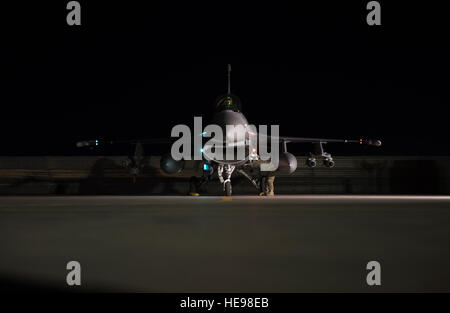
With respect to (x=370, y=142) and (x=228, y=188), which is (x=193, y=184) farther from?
(x=370, y=142)

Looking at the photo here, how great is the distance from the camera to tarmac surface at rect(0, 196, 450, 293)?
17.7ft

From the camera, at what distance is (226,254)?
721 cm

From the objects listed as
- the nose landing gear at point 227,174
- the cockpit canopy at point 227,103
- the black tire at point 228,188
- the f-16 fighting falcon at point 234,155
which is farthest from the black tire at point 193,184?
the cockpit canopy at point 227,103

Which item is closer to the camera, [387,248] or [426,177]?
[387,248]

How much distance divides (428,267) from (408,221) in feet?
20.5

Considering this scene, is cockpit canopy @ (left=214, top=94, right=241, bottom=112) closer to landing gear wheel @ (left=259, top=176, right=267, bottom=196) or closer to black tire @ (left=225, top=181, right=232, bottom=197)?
black tire @ (left=225, top=181, right=232, bottom=197)

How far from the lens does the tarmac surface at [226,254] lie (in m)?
5.39

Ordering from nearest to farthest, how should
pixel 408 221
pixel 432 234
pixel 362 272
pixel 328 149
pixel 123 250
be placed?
pixel 362 272, pixel 123 250, pixel 432 234, pixel 408 221, pixel 328 149

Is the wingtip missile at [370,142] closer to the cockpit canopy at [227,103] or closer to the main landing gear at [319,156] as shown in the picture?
the main landing gear at [319,156]

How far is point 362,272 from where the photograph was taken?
19.3ft
